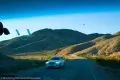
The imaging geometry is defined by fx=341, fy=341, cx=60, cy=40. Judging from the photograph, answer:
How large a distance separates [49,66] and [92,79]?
17.0 meters

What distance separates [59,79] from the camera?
25453 millimetres

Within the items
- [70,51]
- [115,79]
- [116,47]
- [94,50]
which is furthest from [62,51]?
[115,79]

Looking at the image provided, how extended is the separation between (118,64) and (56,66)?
7682mm

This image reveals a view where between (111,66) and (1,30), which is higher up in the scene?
(1,30)

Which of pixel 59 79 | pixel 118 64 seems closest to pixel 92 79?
pixel 59 79

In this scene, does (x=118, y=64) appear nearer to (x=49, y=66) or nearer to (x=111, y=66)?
(x=111, y=66)

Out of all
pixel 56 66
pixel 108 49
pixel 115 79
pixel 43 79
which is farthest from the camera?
pixel 108 49

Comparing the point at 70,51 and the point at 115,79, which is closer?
the point at 115,79

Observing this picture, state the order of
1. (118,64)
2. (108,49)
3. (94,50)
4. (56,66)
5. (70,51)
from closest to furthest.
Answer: (118,64)
(56,66)
(108,49)
(94,50)
(70,51)

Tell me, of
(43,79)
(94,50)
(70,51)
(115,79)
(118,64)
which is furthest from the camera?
(70,51)

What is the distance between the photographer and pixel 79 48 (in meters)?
194

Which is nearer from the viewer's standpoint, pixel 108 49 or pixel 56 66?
pixel 56 66

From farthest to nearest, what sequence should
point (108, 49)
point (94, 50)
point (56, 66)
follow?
1. point (94, 50)
2. point (108, 49)
3. point (56, 66)

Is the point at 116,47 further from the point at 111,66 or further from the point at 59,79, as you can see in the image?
the point at 59,79
